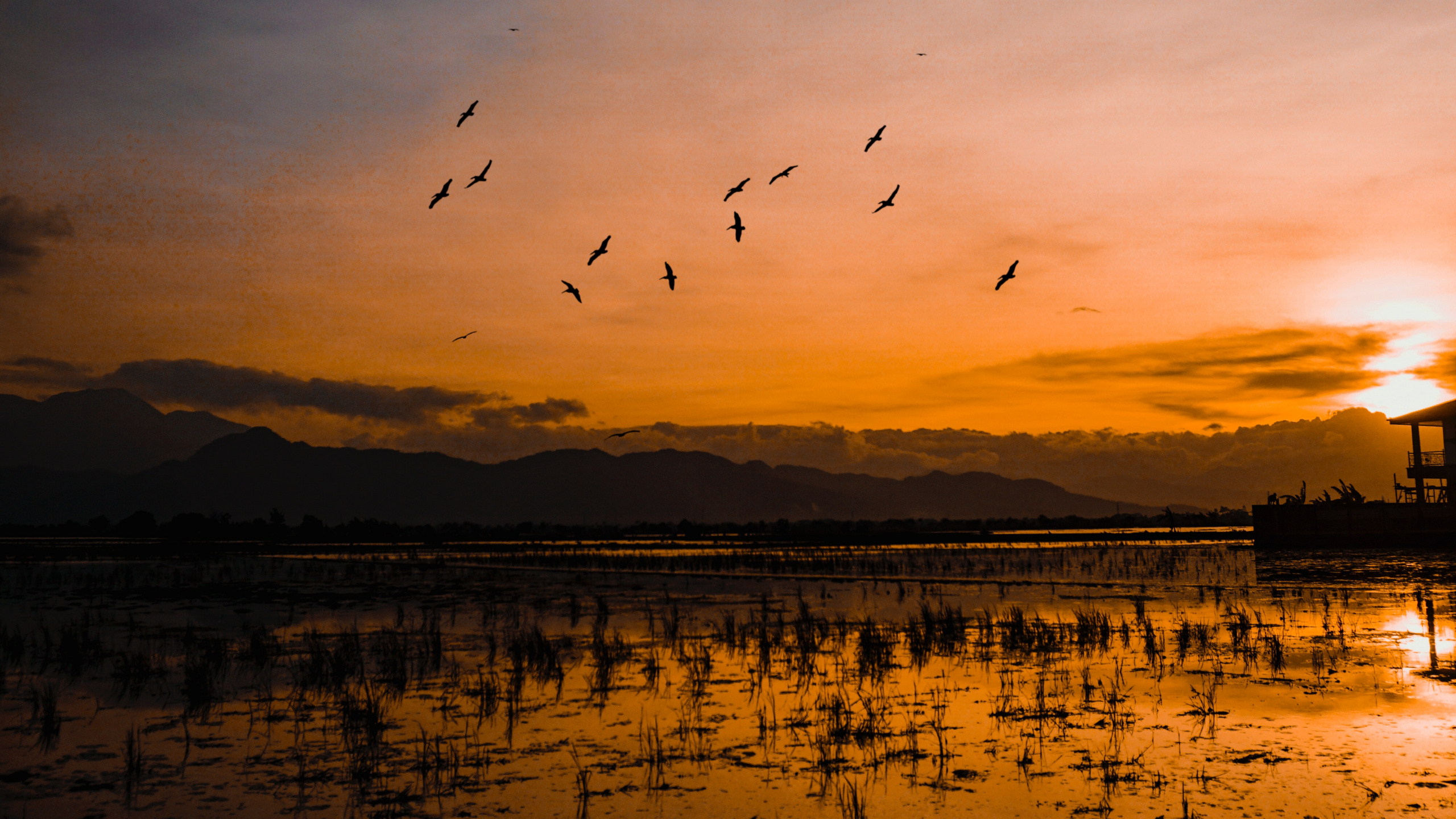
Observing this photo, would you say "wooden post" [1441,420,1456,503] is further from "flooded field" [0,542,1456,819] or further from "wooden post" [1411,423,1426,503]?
"flooded field" [0,542,1456,819]

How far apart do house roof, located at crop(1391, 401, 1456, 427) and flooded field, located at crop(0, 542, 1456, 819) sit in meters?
36.8

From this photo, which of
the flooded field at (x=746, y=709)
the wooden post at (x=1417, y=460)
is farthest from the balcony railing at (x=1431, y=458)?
the flooded field at (x=746, y=709)

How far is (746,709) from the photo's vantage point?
55.1 feet

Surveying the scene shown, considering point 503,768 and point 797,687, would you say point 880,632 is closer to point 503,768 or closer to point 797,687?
point 797,687

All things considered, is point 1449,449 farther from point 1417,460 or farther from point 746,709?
point 746,709

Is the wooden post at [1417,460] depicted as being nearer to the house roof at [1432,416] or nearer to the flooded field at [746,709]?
the house roof at [1432,416]

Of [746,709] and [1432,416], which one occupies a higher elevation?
[1432,416]

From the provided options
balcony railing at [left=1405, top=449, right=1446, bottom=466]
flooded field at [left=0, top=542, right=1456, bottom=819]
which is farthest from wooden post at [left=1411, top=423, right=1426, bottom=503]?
flooded field at [left=0, top=542, right=1456, bottom=819]

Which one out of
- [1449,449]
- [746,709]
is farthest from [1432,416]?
[746,709]

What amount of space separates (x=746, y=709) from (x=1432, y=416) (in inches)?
2602

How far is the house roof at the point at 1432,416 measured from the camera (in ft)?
212

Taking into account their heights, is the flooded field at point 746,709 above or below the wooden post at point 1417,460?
below

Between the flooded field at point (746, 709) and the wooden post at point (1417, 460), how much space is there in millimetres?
39287

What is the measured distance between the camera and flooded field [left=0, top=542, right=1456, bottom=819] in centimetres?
1203
